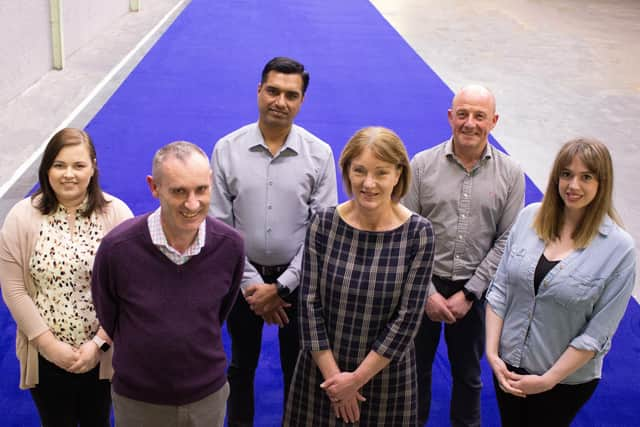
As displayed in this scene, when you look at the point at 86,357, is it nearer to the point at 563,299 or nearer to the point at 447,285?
the point at 447,285

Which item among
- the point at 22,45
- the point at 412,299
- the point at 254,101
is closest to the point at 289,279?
the point at 412,299

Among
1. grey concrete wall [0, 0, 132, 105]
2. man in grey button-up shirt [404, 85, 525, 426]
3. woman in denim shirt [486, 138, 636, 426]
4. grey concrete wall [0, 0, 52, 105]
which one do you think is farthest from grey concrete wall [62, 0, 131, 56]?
woman in denim shirt [486, 138, 636, 426]

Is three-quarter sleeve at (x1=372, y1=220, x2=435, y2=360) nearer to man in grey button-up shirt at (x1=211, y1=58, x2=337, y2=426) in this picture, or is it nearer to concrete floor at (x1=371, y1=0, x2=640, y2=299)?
man in grey button-up shirt at (x1=211, y1=58, x2=337, y2=426)

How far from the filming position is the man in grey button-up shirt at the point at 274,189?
336 centimetres

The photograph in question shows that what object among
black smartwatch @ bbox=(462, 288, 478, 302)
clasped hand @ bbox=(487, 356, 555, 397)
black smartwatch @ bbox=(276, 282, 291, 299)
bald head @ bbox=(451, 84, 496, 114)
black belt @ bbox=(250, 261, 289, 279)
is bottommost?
clasped hand @ bbox=(487, 356, 555, 397)

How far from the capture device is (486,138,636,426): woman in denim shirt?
2.84 meters

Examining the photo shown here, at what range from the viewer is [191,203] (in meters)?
2.45

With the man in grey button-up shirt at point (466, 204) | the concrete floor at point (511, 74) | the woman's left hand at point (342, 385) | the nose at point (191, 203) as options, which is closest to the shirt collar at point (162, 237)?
the nose at point (191, 203)

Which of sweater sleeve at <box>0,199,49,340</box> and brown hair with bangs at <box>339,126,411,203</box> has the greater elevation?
brown hair with bangs at <box>339,126,411,203</box>

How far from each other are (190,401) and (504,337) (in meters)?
1.29

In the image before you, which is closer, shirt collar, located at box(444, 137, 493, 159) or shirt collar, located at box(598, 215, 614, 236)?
shirt collar, located at box(598, 215, 614, 236)

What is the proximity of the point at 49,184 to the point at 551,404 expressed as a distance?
2137 millimetres

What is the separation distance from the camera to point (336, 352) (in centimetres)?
291

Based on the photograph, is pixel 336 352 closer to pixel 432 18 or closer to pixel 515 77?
pixel 515 77
